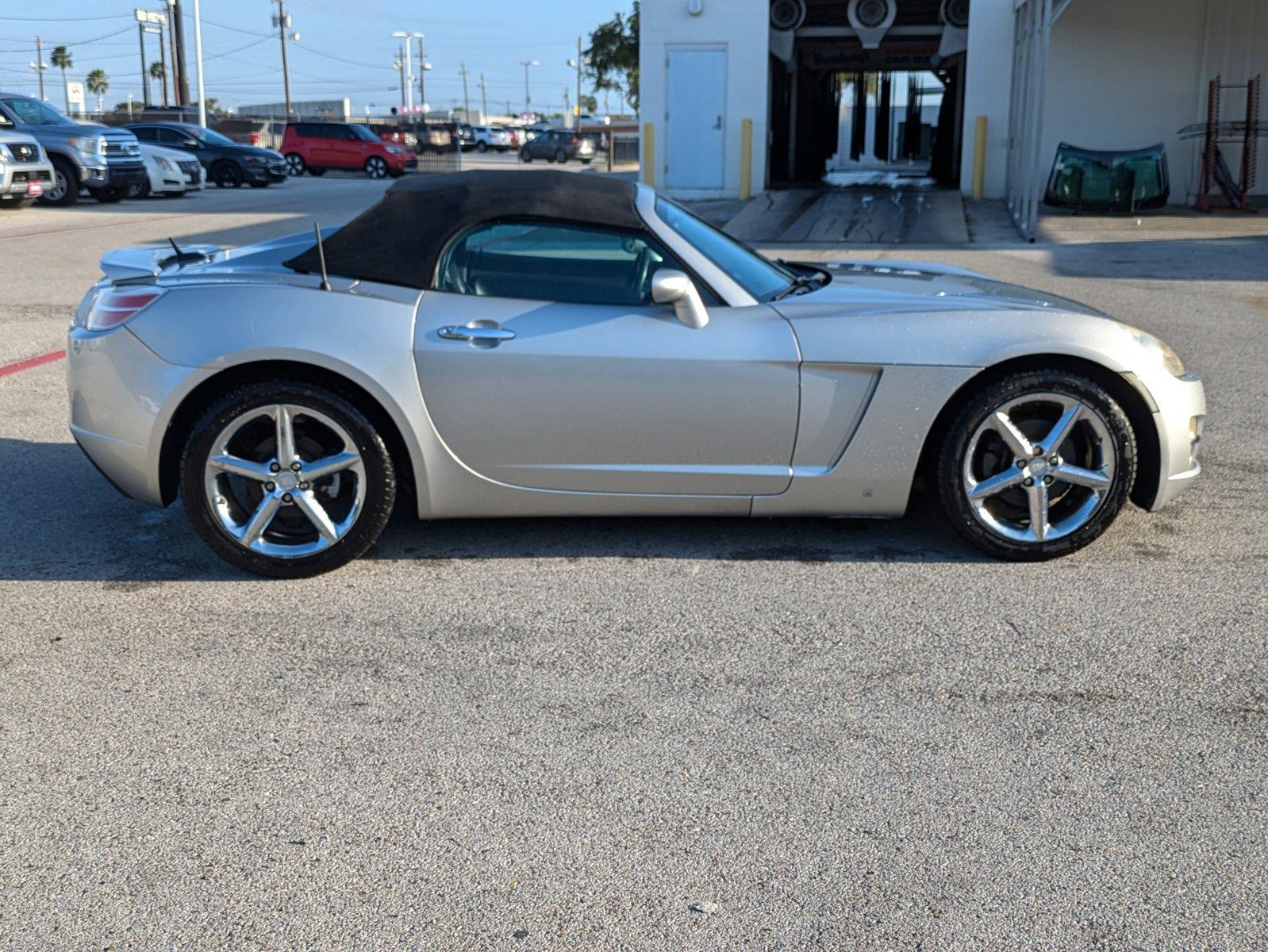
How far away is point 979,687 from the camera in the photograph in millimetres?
3719

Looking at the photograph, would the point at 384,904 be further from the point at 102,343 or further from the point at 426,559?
the point at 102,343

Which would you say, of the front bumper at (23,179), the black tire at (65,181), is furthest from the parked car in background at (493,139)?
the front bumper at (23,179)

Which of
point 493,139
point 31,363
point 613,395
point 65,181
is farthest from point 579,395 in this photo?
point 493,139

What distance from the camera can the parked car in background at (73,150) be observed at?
23547 millimetres

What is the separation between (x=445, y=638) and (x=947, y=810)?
5.56ft

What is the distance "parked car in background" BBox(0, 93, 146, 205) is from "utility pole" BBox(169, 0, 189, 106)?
2873 centimetres

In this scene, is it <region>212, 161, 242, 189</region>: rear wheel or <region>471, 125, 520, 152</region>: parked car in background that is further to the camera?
<region>471, 125, 520, 152</region>: parked car in background

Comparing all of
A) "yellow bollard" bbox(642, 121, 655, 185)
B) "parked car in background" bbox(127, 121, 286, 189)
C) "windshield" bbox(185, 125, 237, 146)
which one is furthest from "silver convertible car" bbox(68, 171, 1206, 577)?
"windshield" bbox(185, 125, 237, 146)

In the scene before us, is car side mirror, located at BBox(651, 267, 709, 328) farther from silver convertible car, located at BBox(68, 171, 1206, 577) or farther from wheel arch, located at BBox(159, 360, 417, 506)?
wheel arch, located at BBox(159, 360, 417, 506)

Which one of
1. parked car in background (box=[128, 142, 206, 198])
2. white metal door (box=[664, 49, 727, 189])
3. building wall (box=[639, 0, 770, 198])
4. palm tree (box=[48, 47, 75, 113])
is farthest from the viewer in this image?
palm tree (box=[48, 47, 75, 113])

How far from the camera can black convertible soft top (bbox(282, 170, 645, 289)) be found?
4.70 meters

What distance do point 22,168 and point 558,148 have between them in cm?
3764

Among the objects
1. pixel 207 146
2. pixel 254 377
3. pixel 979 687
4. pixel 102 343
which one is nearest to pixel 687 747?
pixel 979 687

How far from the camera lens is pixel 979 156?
78.5 feet
